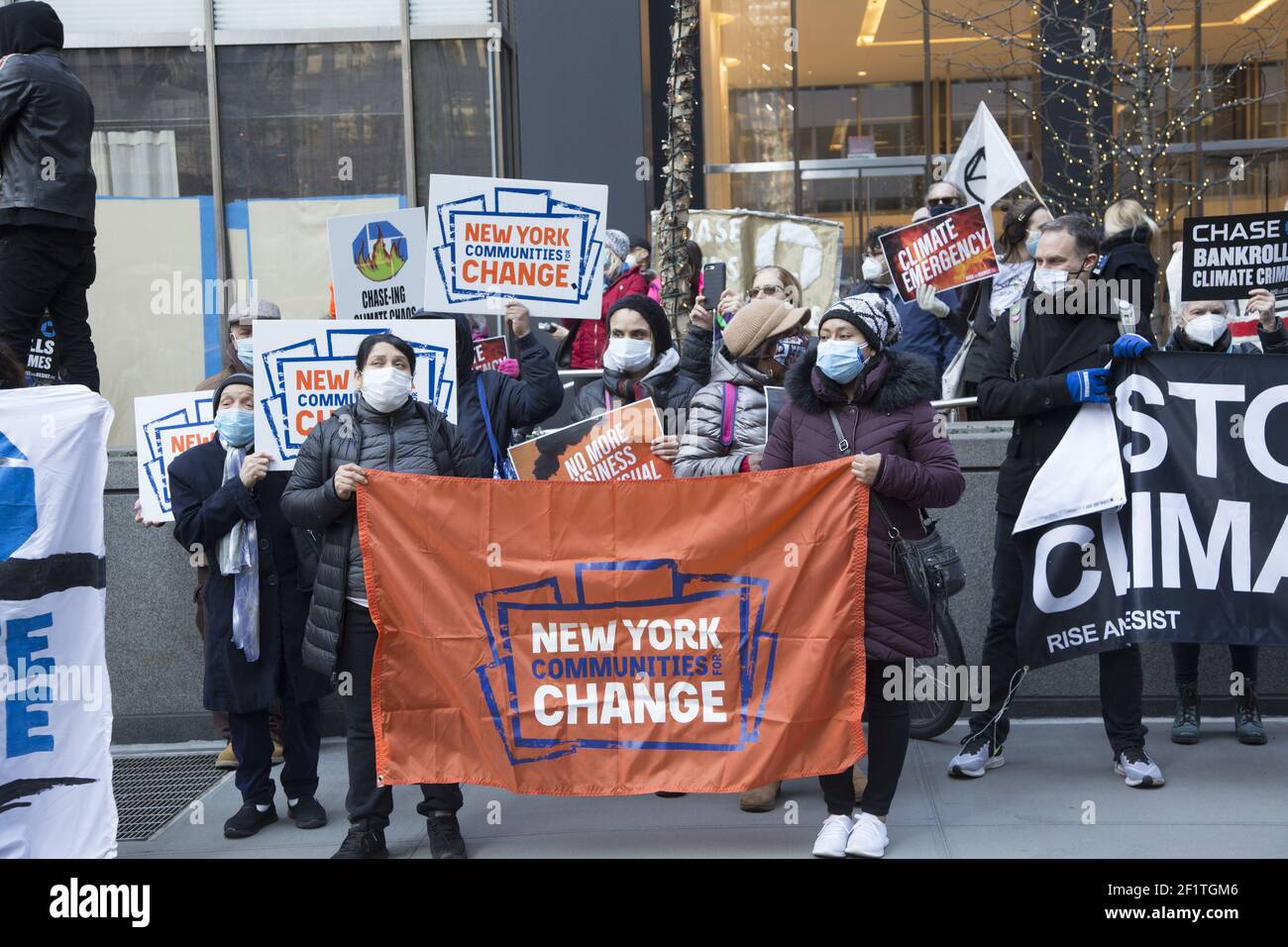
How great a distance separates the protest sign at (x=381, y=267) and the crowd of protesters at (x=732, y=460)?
408 mm

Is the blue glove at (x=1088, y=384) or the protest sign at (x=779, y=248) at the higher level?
the protest sign at (x=779, y=248)

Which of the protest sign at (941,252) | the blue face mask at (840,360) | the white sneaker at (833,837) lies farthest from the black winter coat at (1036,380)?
the white sneaker at (833,837)

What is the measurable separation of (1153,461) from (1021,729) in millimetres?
1704

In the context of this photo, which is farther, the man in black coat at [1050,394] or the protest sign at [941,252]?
the protest sign at [941,252]

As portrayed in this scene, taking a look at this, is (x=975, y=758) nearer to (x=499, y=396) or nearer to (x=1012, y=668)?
(x=1012, y=668)

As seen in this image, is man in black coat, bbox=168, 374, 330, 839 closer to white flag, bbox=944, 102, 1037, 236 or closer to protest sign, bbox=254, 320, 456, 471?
protest sign, bbox=254, 320, 456, 471

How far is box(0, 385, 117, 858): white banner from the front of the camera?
169 inches

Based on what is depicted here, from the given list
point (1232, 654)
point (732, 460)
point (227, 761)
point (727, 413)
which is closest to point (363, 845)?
point (227, 761)

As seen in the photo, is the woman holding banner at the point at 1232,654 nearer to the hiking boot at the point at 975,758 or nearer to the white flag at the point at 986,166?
the hiking boot at the point at 975,758

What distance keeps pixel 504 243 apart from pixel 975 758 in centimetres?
333

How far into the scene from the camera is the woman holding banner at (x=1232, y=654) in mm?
6625

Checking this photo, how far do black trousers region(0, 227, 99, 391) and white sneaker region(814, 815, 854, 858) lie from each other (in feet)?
12.5

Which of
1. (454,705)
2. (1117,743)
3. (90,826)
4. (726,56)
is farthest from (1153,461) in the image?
(726,56)

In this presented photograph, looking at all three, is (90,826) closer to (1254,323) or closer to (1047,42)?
(1254,323)
